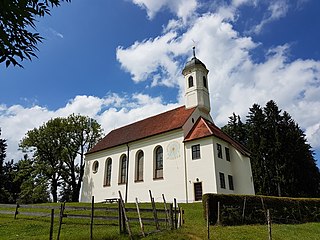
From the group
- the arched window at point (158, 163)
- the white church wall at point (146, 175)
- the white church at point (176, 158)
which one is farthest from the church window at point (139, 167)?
the arched window at point (158, 163)

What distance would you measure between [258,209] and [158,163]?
1411cm

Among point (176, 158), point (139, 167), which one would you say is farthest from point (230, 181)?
point (139, 167)

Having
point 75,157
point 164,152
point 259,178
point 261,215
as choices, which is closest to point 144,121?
point 164,152

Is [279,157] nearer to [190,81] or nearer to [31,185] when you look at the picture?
[190,81]

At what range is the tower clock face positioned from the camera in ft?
95.2

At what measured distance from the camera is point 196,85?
1319 inches

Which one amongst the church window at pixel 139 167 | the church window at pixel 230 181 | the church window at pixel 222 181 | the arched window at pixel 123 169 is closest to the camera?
the church window at pixel 222 181

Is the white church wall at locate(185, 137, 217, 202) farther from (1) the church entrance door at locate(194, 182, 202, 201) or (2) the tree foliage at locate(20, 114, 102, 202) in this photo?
(2) the tree foliage at locate(20, 114, 102, 202)

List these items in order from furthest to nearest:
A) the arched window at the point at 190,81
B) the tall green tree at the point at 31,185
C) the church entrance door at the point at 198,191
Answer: the tall green tree at the point at 31,185
the arched window at the point at 190,81
the church entrance door at the point at 198,191

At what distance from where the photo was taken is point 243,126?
54375 mm

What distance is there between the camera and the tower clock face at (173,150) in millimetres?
29031

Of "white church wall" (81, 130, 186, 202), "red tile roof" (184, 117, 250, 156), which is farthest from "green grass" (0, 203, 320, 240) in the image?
"red tile roof" (184, 117, 250, 156)

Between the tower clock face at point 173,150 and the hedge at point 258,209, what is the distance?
11195 millimetres

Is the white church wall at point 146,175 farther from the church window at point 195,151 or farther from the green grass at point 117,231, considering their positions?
the green grass at point 117,231
